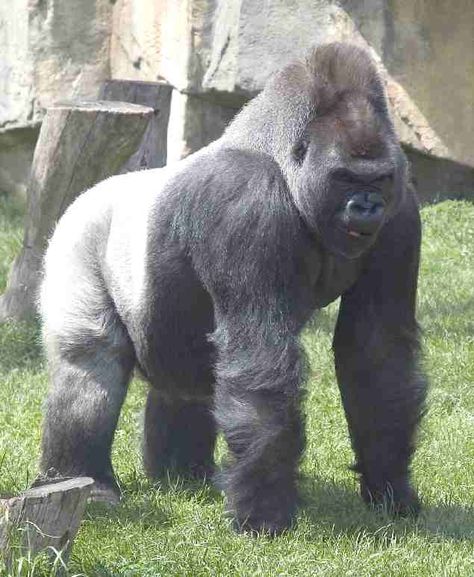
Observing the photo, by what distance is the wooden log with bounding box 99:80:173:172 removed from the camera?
6453mm

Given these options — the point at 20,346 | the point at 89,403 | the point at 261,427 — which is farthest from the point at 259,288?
the point at 20,346

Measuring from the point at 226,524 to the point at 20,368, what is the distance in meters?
2.24

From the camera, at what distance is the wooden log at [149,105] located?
21.2 ft

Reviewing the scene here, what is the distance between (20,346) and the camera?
233 inches

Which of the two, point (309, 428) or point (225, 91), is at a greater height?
point (225, 91)

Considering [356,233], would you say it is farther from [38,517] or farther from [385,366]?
[38,517]

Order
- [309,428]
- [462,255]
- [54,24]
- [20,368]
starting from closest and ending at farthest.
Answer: [309,428] → [20,368] → [462,255] → [54,24]

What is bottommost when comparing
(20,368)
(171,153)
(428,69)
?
(20,368)

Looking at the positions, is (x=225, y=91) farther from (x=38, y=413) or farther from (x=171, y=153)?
(x=38, y=413)

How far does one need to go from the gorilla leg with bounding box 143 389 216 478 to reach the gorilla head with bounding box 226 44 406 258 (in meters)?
1.11

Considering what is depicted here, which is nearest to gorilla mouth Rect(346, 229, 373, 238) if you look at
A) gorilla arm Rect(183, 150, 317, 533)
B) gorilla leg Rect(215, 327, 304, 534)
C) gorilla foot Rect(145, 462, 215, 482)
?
gorilla arm Rect(183, 150, 317, 533)

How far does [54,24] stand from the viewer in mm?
8883

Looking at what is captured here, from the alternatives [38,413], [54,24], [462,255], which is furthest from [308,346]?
[54,24]

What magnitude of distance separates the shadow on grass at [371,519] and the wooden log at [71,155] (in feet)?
7.25
